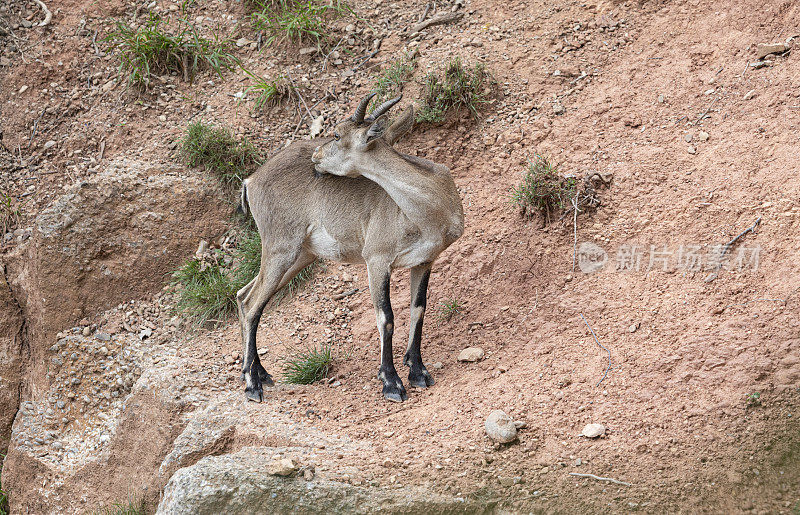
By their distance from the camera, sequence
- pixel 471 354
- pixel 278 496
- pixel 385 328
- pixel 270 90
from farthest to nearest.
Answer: pixel 270 90 → pixel 471 354 → pixel 385 328 → pixel 278 496

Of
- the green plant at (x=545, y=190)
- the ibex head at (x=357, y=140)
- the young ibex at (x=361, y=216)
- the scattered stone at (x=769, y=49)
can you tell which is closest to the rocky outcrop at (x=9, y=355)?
the young ibex at (x=361, y=216)

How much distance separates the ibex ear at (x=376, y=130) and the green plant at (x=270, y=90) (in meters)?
3.37

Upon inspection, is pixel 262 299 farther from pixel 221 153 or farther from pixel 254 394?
pixel 221 153

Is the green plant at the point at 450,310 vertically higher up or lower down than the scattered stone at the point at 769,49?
lower down

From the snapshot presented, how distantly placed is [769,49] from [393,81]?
11.9ft

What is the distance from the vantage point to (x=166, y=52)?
905cm

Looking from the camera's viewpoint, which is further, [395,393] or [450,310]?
[450,310]

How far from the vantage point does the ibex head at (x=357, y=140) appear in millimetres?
5617

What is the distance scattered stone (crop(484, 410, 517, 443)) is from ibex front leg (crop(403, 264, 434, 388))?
1125mm

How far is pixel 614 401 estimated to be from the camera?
473 centimetres

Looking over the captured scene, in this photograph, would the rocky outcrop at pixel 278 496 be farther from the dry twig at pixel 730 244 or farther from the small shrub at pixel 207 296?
the small shrub at pixel 207 296

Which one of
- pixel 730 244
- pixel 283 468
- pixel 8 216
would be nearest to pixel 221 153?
pixel 8 216

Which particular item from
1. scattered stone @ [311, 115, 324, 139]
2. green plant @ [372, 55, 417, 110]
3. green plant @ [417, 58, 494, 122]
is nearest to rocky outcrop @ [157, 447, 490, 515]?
green plant @ [417, 58, 494, 122]

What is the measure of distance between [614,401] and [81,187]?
5.88m
